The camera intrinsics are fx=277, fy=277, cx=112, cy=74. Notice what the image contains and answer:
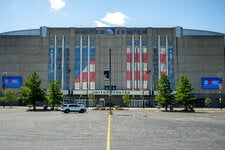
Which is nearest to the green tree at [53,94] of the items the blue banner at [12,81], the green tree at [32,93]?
the green tree at [32,93]

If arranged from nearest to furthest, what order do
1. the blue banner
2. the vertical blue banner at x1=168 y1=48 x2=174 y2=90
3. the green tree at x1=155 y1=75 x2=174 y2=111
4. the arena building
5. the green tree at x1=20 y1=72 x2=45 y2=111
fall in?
1. the green tree at x1=20 y1=72 x2=45 y2=111
2. the green tree at x1=155 y1=75 x2=174 y2=111
3. the arena building
4. the blue banner
5. the vertical blue banner at x1=168 y1=48 x2=174 y2=90

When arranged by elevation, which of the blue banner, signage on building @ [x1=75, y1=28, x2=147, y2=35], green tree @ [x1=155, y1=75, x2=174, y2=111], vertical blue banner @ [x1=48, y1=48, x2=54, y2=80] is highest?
signage on building @ [x1=75, y1=28, x2=147, y2=35]

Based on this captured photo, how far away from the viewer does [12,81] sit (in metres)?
84.8

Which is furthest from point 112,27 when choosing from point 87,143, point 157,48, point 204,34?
point 87,143

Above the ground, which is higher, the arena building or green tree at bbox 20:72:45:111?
the arena building

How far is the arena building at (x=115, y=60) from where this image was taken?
84.4 metres

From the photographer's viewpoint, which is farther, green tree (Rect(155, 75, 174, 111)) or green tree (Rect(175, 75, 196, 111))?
green tree (Rect(155, 75, 174, 111))

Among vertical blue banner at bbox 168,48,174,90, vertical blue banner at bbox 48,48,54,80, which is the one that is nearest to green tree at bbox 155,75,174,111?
vertical blue banner at bbox 168,48,174,90

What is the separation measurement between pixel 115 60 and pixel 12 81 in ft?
105

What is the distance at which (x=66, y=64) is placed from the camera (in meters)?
85.3

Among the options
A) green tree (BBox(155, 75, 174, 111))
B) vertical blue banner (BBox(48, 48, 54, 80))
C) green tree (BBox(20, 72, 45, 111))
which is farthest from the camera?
vertical blue banner (BBox(48, 48, 54, 80))

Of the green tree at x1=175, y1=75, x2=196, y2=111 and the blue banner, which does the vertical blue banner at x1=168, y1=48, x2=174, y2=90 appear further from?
the blue banner

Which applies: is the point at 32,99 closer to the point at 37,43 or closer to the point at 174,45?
the point at 37,43

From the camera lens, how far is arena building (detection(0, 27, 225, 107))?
3322 inches
